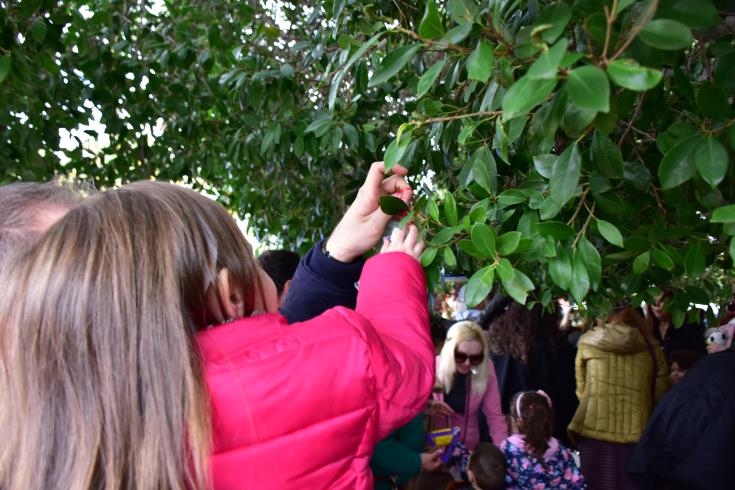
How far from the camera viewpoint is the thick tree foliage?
0.99 metres

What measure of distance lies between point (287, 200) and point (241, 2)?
1372 mm

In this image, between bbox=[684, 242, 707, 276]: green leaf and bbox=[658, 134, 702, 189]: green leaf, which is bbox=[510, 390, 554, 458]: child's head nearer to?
bbox=[684, 242, 707, 276]: green leaf

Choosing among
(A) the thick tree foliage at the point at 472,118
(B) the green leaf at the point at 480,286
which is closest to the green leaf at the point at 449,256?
(A) the thick tree foliage at the point at 472,118

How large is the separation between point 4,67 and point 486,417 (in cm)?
335

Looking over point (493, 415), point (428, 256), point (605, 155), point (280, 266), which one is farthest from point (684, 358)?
point (605, 155)

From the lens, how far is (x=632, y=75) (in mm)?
815

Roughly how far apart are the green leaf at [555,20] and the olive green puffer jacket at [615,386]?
419 centimetres

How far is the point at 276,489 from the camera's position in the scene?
1260 millimetres

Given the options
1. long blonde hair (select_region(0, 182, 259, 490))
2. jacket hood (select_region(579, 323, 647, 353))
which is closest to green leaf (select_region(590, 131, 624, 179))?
long blonde hair (select_region(0, 182, 259, 490))

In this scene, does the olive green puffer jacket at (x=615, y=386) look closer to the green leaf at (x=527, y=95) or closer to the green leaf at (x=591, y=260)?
the green leaf at (x=591, y=260)

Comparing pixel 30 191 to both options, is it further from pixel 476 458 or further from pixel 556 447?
pixel 556 447

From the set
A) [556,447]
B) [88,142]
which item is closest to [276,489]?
[556,447]

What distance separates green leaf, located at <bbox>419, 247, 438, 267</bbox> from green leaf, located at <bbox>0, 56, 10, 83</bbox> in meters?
1.84

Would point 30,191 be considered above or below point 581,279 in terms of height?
above
